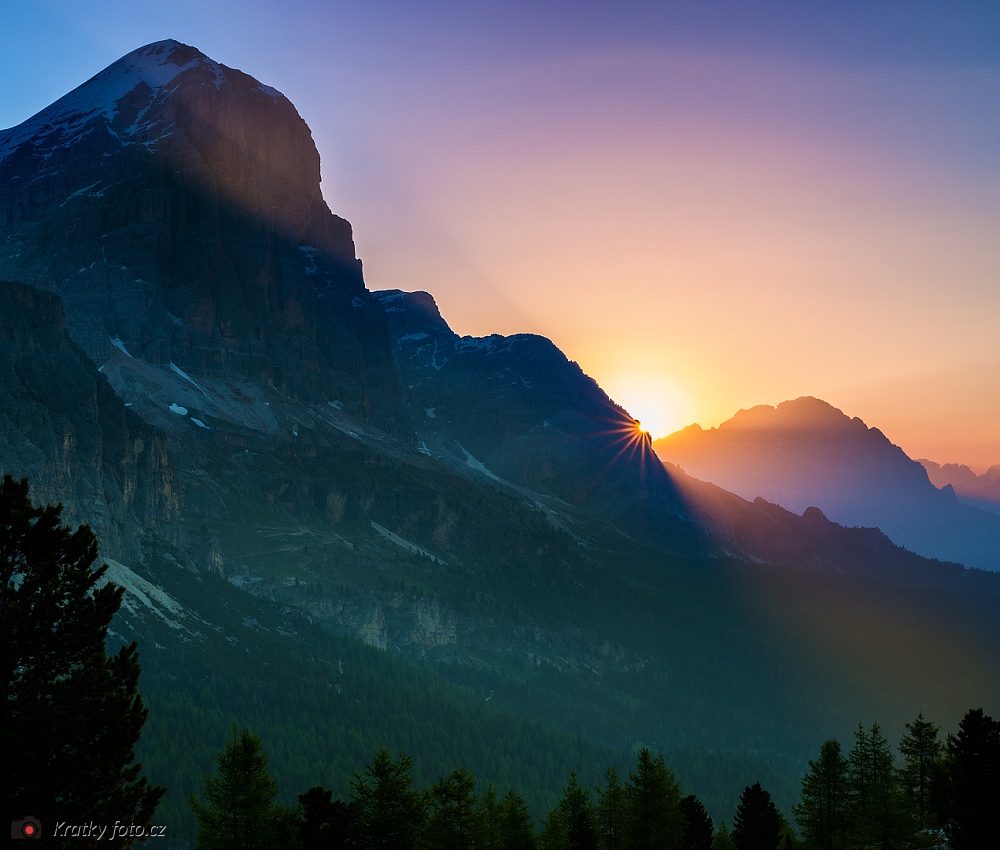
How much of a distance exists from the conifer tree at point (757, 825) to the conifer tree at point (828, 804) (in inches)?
135

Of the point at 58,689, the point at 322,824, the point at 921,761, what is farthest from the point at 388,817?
the point at 921,761

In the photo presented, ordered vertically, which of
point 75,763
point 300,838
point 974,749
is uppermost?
point 974,749

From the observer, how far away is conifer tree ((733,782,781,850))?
80375 millimetres

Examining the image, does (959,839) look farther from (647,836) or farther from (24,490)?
(24,490)

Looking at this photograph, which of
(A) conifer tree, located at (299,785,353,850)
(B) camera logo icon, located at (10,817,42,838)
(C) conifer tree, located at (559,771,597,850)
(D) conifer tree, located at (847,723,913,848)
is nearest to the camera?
(B) camera logo icon, located at (10,817,42,838)

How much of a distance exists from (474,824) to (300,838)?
34.1ft

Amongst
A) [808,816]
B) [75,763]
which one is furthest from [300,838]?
[808,816]

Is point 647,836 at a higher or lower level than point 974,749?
lower

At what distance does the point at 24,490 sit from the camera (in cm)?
4206

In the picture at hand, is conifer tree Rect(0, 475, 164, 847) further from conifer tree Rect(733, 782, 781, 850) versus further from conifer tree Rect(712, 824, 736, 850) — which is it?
conifer tree Rect(733, 782, 781, 850)

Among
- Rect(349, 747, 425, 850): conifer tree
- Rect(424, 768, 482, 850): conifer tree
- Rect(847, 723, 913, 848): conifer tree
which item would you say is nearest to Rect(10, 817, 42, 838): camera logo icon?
Rect(349, 747, 425, 850): conifer tree

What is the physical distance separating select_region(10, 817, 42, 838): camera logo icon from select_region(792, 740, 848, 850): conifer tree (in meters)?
62.5

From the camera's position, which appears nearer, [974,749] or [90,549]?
[90,549]

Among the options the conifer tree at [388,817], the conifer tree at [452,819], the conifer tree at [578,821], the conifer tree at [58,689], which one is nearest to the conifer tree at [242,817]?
the conifer tree at [388,817]
